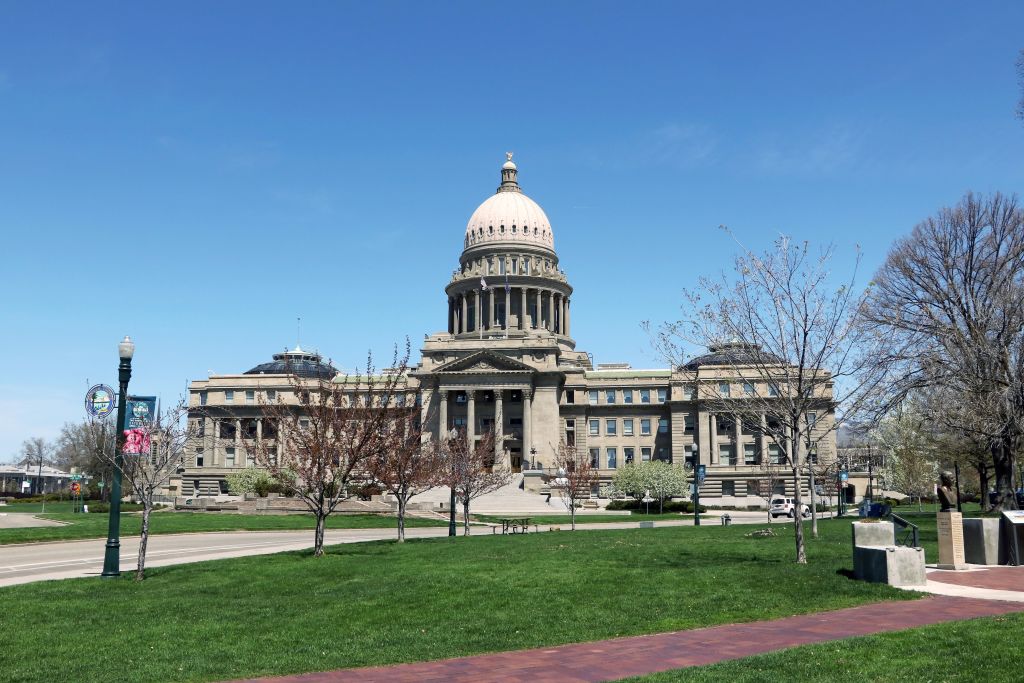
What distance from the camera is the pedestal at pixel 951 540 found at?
834 inches

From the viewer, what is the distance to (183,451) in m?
26.6

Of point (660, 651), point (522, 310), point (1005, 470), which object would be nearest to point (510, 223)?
point (522, 310)

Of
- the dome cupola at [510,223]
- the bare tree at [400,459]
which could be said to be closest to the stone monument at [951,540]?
the bare tree at [400,459]

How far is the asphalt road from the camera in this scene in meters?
27.8

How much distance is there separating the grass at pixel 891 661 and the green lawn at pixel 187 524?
36844 mm

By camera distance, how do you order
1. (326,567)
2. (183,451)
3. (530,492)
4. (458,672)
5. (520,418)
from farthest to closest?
1. (520,418)
2. (530,492)
3. (183,451)
4. (326,567)
5. (458,672)

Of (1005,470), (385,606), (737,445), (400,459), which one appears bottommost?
(385,606)

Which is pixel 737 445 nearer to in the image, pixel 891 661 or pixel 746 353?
pixel 746 353

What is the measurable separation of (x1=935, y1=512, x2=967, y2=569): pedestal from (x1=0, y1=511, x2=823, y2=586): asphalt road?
894 inches

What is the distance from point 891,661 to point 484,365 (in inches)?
3781

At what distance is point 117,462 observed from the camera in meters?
25.1

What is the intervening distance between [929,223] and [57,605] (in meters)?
40.2

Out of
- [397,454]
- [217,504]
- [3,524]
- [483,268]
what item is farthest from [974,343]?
[483,268]

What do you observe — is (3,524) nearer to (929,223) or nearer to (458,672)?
(458,672)
